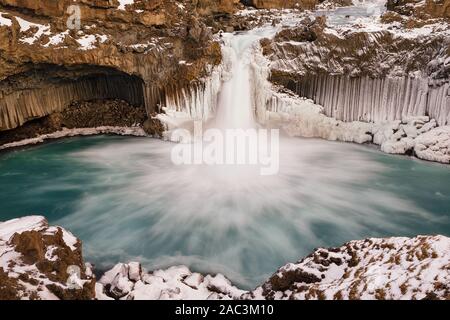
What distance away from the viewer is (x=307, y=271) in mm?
6227

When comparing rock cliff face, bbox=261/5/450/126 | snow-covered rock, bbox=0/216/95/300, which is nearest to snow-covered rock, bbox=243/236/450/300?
snow-covered rock, bbox=0/216/95/300

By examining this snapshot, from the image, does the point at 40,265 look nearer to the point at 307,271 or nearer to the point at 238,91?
the point at 307,271

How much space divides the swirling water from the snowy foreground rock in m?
3.24

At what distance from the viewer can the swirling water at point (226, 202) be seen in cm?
1082

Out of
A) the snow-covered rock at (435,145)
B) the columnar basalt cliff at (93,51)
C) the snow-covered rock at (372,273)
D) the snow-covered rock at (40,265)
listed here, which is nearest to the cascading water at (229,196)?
the snow-covered rock at (435,145)

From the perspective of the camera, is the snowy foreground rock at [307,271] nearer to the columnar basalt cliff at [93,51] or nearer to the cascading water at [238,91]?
the cascading water at [238,91]

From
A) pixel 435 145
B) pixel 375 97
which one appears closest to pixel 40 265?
pixel 435 145

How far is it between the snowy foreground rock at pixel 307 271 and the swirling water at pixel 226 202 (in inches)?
127

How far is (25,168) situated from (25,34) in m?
6.55

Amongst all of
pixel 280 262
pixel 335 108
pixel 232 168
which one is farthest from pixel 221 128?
pixel 280 262

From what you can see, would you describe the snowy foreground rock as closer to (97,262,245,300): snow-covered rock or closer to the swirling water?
(97,262,245,300): snow-covered rock

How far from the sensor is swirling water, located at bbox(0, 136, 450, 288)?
35.5ft

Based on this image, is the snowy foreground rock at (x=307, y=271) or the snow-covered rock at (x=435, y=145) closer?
the snowy foreground rock at (x=307, y=271)
